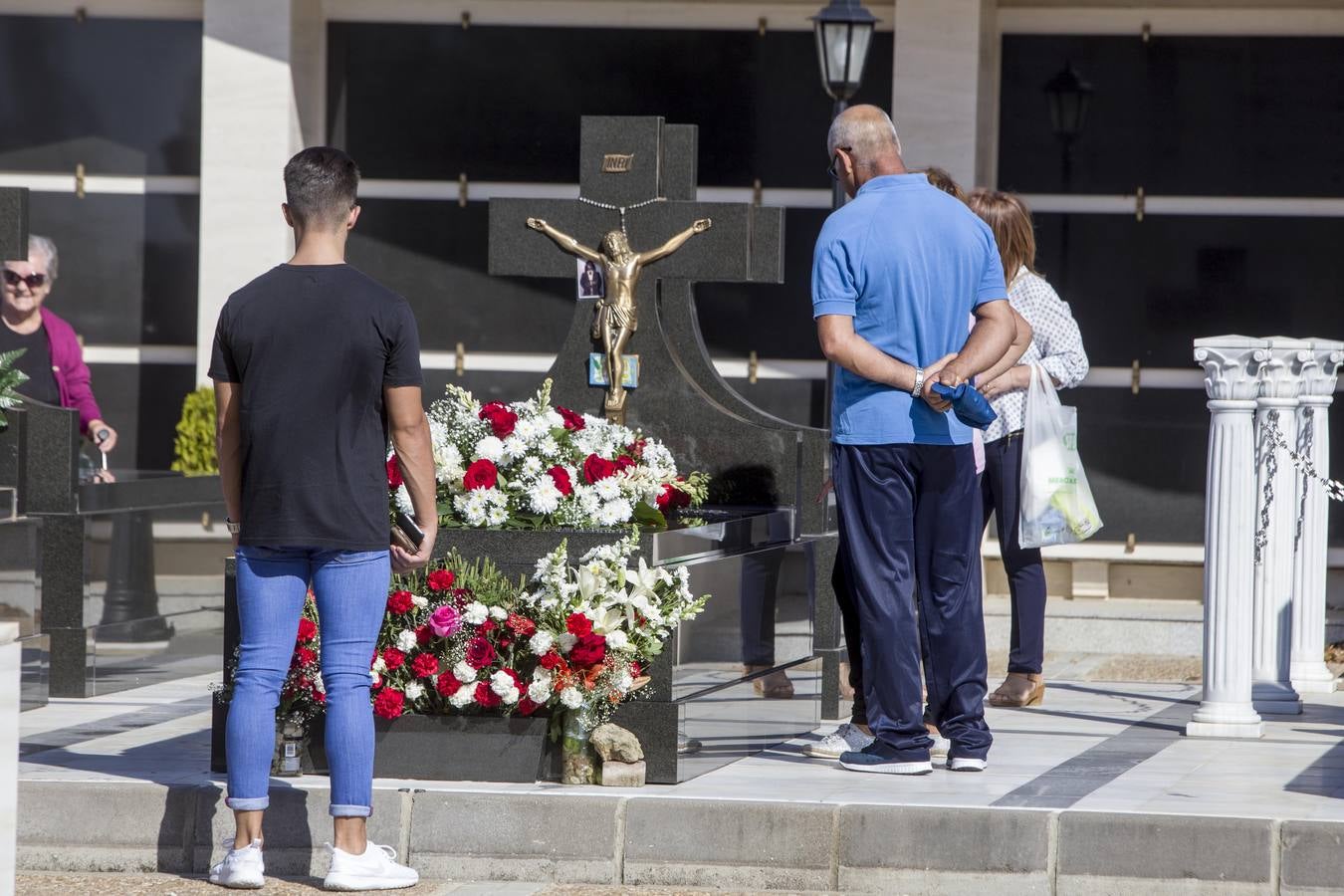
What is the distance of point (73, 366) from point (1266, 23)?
6531mm

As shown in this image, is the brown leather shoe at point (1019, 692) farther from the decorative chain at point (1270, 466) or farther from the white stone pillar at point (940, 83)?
the white stone pillar at point (940, 83)

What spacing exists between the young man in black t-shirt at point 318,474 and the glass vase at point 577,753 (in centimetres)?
84

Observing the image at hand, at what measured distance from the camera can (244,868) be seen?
5.41 meters

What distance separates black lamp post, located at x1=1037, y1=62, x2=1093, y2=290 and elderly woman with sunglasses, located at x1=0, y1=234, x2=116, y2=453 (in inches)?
212

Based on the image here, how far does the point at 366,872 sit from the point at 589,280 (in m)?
2.92

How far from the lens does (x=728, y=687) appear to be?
6758mm

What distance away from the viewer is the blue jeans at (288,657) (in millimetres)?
5359

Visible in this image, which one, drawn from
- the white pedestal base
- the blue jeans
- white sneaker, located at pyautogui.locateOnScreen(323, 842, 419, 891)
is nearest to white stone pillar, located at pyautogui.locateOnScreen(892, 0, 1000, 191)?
the white pedestal base

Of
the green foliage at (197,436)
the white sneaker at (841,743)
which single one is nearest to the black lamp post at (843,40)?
the green foliage at (197,436)

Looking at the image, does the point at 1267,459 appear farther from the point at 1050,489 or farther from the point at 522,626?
the point at 522,626

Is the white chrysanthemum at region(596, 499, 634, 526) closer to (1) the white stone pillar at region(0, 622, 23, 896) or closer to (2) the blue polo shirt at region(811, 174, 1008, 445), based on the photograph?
(2) the blue polo shirt at region(811, 174, 1008, 445)

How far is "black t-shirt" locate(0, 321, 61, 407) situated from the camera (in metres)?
9.02

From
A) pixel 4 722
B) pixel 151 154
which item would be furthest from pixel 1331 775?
pixel 151 154

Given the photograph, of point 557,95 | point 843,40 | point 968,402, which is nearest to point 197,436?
point 557,95
